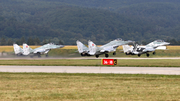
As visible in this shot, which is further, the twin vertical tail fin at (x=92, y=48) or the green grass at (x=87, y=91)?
the twin vertical tail fin at (x=92, y=48)

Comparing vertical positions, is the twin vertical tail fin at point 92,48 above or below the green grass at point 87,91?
above

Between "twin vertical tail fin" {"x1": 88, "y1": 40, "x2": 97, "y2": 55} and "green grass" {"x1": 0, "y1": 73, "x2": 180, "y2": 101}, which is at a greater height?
"twin vertical tail fin" {"x1": 88, "y1": 40, "x2": 97, "y2": 55}

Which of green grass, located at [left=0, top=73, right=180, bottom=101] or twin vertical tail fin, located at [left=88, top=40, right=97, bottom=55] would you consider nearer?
green grass, located at [left=0, top=73, right=180, bottom=101]

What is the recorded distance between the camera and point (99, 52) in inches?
2502

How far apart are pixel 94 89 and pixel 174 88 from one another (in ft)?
17.7

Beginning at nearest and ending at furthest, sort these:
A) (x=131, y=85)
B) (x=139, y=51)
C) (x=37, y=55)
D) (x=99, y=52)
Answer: (x=131, y=85), (x=99, y=52), (x=139, y=51), (x=37, y=55)

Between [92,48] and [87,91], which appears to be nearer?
[87,91]

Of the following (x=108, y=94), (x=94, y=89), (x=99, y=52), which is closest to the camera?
(x=108, y=94)

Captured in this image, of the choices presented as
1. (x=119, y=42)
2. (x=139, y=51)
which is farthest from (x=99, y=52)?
(x=139, y=51)

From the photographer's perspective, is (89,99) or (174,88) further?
(174,88)

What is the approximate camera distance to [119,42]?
66.4m

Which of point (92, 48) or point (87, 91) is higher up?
point (92, 48)

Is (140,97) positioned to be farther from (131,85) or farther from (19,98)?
(19,98)

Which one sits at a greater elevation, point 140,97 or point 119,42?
point 119,42
